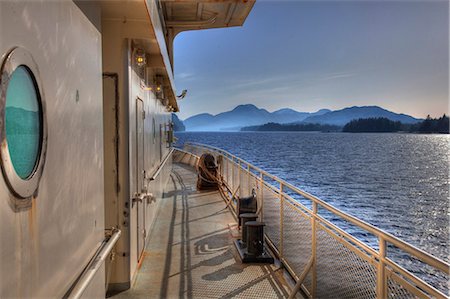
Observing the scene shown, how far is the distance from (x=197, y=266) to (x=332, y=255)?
229 cm

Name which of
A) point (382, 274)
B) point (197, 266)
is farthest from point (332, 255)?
point (197, 266)

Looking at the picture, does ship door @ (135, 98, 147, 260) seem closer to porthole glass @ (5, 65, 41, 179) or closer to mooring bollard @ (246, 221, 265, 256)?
mooring bollard @ (246, 221, 265, 256)

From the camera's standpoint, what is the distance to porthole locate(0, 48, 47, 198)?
119 cm

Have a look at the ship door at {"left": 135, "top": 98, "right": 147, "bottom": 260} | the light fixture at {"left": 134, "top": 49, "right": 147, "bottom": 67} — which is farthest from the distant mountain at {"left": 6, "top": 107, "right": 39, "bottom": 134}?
the ship door at {"left": 135, "top": 98, "right": 147, "bottom": 260}

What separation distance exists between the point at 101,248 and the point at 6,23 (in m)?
1.83

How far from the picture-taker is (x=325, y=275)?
13.2ft

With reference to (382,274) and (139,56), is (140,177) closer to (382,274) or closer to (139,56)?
(139,56)

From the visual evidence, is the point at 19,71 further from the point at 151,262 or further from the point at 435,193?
the point at 435,193

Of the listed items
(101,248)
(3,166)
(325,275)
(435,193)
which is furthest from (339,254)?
(435,193)

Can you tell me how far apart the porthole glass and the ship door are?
374cm

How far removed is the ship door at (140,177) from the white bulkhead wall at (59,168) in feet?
8.50

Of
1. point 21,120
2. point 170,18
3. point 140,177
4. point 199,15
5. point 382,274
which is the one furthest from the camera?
point 170,18

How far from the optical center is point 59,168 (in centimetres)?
179

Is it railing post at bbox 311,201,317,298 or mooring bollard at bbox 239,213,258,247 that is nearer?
railing post at bbox 311,201,317,298
